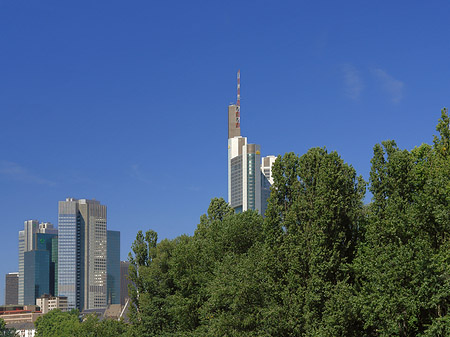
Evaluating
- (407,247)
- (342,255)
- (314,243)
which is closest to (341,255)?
(342,255)

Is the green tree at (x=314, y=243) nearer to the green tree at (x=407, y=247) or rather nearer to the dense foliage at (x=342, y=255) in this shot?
the dense foliage at (x=342, y=255)

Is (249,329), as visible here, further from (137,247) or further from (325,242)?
(137,247)

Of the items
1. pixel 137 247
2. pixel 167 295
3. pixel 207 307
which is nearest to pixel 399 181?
pixel 207 307

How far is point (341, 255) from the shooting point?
5019 centimetres

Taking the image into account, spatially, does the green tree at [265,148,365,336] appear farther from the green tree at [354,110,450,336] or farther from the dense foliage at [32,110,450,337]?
the green tree at [354,110,450,336]

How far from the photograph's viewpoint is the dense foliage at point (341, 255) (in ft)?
138

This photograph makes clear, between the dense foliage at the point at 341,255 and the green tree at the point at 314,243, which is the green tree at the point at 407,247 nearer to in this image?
the dense foliage at the point at 341,255

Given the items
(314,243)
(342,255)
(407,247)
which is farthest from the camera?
(342,255)

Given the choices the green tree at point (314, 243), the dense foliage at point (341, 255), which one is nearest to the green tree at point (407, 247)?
the dense foliage at point (341, 255)

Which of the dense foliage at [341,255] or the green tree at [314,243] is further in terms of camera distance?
the green tree at [314,243]

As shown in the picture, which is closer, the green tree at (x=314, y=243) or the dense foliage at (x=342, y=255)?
the dense foliage at (x=342, y=255)

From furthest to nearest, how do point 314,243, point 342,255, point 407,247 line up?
point 342,255 < point 314,243 < point 407,247

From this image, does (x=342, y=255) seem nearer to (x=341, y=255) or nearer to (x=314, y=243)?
(x=341, y=255)

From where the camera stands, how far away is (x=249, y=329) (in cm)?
5472
